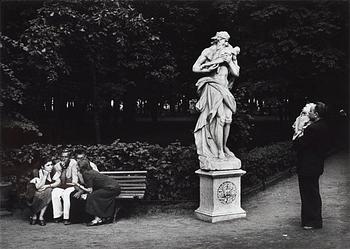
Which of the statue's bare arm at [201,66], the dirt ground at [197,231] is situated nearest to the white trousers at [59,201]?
the dirt ground at [197,231]

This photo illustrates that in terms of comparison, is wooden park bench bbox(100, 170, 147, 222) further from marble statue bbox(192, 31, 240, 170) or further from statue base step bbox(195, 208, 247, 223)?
marble statue bbox(192, 31, 240, 170)

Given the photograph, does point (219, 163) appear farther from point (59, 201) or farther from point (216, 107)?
point (59, 201)

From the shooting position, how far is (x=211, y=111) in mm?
9367

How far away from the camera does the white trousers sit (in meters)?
9.40

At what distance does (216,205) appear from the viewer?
934cm

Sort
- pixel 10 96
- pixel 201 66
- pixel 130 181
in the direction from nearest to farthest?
pixel 201 66
pixel 130 181
pixel 10 96

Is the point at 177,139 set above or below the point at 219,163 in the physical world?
above

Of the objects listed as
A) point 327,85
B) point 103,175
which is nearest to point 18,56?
point 103,175

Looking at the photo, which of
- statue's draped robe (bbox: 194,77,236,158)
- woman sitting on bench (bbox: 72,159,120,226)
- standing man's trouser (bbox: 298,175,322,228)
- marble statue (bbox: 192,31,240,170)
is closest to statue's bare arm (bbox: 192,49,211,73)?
marble statue (bbox: 192,31,240,170)

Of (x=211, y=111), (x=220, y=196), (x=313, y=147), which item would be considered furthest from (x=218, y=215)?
(x=313, y=147)

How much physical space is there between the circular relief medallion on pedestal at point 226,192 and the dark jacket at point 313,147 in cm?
145

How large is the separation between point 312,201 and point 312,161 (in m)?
0.64

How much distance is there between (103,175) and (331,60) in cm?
989

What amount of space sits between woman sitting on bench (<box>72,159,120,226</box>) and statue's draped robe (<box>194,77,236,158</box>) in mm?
1719
